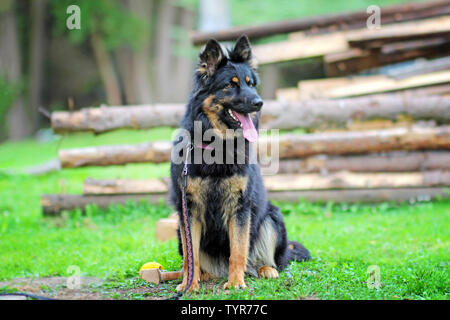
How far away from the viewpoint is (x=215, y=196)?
4332 millimetres

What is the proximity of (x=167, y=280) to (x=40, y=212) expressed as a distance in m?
4.73

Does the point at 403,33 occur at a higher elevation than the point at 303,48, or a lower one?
higher

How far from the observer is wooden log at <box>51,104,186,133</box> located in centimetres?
825

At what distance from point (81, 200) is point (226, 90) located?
15.5ft

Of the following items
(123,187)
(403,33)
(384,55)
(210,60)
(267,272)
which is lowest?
(267,272)

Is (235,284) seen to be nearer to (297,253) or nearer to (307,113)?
(297,253)

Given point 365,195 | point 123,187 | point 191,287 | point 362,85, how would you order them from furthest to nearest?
point 362,85 → point 123,187 → point 365,195 → point 191,287

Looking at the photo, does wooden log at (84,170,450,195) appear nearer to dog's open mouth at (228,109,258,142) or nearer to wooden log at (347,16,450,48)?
wooden log at (347,16,450,48)

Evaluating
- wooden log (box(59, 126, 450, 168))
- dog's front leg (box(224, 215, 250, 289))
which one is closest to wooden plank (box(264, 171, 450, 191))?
wooden log (box(59, 126, 450, 168))

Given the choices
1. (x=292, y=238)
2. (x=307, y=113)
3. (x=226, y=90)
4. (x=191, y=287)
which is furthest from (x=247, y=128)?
(x=307, y=113)

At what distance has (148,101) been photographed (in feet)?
71.5

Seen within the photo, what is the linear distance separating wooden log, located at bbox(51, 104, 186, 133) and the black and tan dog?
379 cm

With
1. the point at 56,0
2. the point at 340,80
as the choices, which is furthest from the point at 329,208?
the point at 56,0
